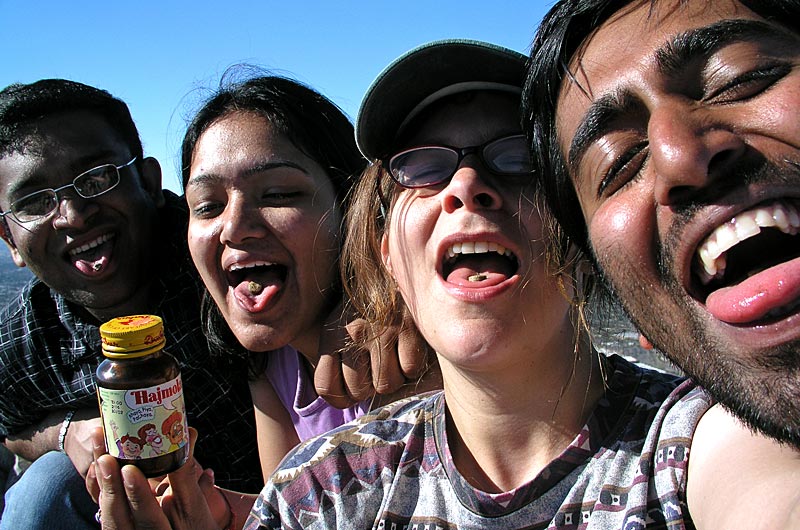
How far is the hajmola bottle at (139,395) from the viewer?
6.41ft

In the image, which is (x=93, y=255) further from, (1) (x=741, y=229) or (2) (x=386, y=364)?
(1) (x=741, y=229)

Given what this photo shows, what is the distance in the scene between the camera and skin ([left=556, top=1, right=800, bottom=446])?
1.21 m

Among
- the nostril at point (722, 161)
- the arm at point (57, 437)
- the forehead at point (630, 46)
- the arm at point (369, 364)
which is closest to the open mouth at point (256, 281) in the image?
the arm at point (369, 364)

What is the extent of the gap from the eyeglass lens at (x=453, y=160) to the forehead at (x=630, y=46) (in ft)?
0.78

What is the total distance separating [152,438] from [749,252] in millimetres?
1806

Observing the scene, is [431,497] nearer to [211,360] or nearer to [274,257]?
[274,257]

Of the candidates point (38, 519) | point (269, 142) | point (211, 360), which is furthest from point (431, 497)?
point (38, 519)

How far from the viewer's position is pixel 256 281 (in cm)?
281

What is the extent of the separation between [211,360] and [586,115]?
2454 millimetres

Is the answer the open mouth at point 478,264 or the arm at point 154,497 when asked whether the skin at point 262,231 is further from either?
the open mouth at point 478,264

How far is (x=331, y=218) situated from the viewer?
284 centimetres

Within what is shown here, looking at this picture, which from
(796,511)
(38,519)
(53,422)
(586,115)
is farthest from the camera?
(53,422)

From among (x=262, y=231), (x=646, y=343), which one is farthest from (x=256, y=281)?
(x=646, y=343)

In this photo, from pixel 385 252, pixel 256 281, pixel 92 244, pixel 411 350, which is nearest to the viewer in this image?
pixel 385 252
